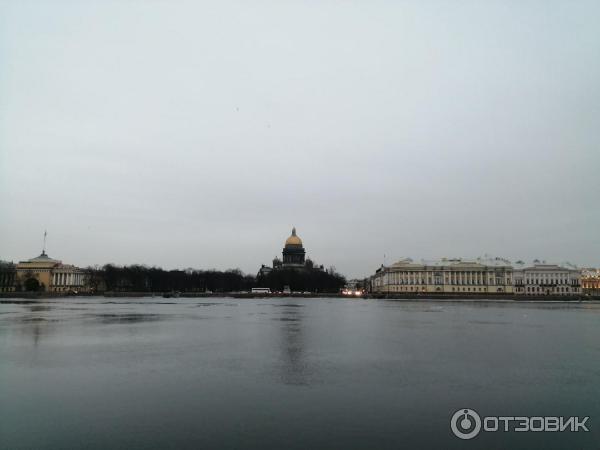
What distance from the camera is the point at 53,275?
14612 centimetres

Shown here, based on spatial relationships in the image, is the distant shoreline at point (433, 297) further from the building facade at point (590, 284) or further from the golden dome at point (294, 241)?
the golden dome at point (294, 241)

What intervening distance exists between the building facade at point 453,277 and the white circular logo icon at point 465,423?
129 m

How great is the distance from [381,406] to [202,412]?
4.19m

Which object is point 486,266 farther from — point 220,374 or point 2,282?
point 220,374

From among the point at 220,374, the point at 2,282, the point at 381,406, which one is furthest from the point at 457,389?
the point at 2,282

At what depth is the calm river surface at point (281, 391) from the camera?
9.97 metres

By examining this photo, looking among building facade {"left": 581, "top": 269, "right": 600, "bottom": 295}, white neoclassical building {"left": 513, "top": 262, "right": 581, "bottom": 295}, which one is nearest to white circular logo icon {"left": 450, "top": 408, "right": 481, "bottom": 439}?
white neoclassical building {"left": 513, "top": 262, "right": 581, "bottom": 295}

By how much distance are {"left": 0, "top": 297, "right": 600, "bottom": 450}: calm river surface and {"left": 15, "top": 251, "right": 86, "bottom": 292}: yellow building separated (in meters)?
134

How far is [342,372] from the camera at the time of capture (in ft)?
53.0

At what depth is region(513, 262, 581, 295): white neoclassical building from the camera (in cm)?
13925

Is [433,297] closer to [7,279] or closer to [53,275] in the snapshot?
[7,279]

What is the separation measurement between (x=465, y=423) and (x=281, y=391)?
186 inches

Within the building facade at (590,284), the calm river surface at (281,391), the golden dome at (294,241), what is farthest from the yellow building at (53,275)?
the building facade at (590,284)

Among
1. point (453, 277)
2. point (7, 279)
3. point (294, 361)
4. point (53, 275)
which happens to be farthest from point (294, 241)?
point (294, 361)
